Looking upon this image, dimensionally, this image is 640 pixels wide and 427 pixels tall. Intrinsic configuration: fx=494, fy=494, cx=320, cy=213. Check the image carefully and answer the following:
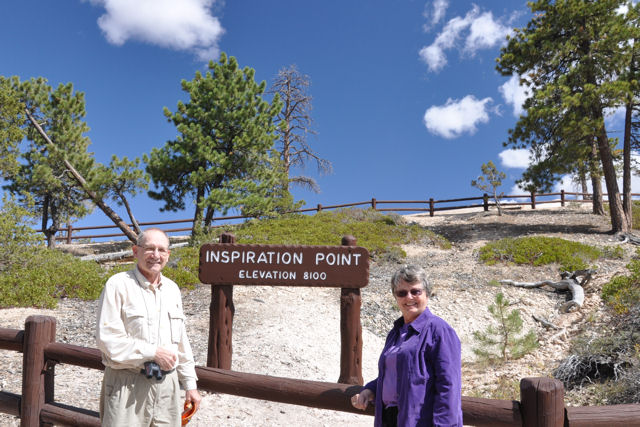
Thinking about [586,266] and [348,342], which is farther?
[586,266]

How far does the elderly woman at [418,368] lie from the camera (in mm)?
2088

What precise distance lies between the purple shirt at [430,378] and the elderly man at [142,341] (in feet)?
4.24

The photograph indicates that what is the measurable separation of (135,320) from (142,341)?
12 cm

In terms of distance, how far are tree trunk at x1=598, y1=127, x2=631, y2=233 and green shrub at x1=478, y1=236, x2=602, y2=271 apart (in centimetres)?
626

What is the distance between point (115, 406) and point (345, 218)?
1792cm

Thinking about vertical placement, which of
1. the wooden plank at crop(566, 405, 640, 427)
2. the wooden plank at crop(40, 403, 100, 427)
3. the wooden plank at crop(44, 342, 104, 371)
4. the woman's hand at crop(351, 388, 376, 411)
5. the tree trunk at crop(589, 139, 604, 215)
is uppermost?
the tree trunk at crop(589, 139, 604, 215)

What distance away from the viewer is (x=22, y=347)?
3953 mm

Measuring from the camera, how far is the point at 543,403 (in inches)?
96.0

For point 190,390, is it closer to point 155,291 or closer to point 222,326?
point 155,291

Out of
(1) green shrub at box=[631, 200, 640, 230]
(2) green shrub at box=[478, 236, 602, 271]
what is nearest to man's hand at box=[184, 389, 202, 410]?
(2) green shrub at box=[478, 236, 602, 271]

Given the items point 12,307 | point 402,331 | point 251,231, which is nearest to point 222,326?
point 402,331

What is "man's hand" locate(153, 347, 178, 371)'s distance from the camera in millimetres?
2643

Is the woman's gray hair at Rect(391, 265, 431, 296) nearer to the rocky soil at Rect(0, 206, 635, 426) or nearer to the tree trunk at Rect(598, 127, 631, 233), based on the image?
the rocky soil at Rect(0, 206, 635, 426)

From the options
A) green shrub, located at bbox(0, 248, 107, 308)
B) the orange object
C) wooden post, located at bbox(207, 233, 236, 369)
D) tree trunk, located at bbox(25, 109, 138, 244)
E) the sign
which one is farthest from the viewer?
tree trunk, located at bbox(25, 109, 138, 244)
